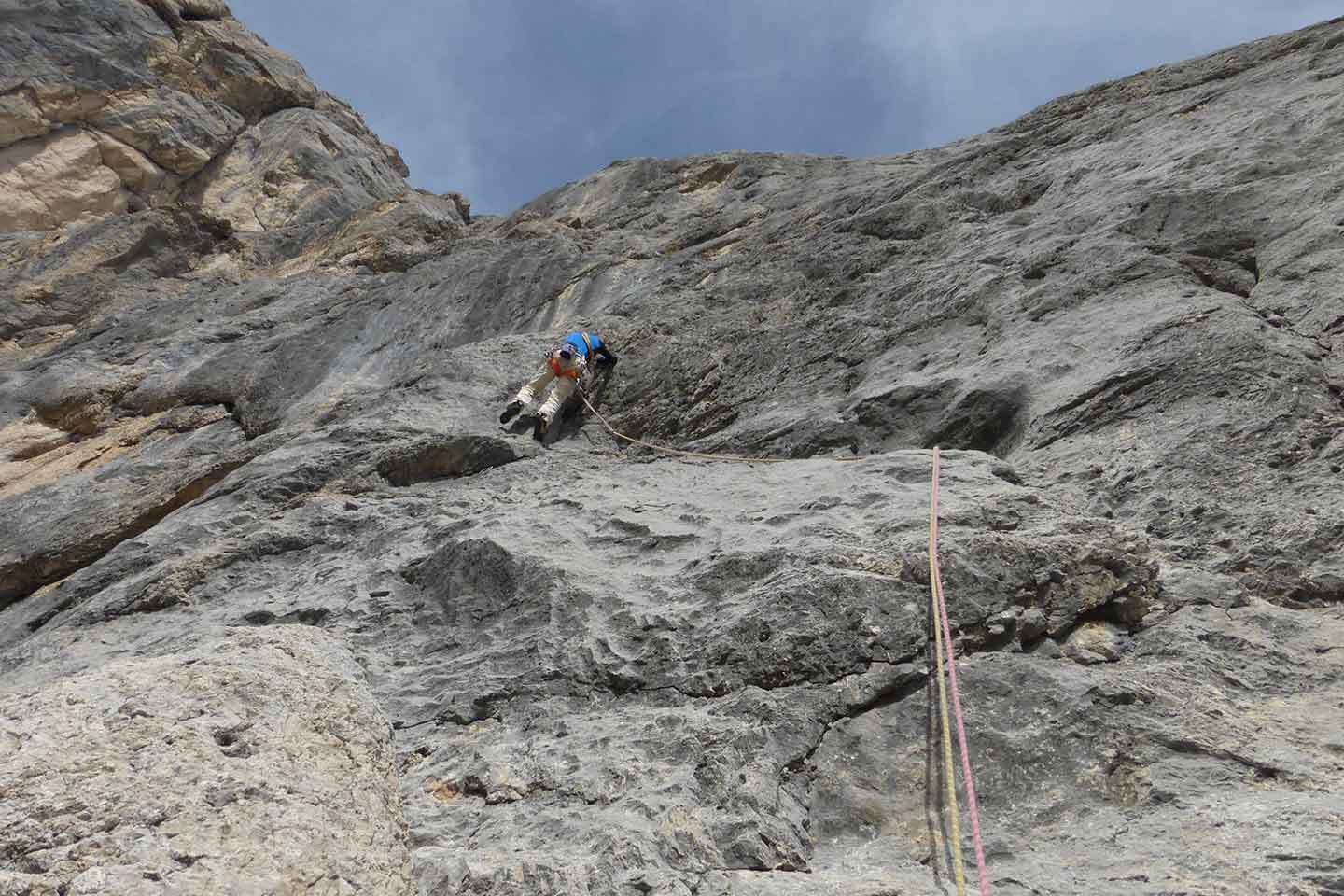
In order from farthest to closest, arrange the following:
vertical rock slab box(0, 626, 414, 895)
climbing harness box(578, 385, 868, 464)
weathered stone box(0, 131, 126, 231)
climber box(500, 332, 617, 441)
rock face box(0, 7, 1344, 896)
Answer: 1. weathered stone box(0, 131, 126, 231)
2. climber box(500, 332, 617, 441)
3. climbing harness box(578, 385, 868, 464)
4. rock face box(0, 7, 1344, 896)
5. vertical rock slab box(0, 626, 414, 895)

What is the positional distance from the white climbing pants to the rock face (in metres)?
0.56

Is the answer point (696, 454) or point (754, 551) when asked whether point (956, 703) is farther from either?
point (696, 454)

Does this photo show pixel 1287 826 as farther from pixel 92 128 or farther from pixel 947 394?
pixel 92 128

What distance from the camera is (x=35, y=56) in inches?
953

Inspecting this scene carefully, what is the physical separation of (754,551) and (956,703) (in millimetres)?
1848

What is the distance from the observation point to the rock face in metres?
3.73

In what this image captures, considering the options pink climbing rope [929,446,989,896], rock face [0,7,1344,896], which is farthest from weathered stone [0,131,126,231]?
pink climbing rope [929,446,989,896]

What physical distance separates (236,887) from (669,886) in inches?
59.4

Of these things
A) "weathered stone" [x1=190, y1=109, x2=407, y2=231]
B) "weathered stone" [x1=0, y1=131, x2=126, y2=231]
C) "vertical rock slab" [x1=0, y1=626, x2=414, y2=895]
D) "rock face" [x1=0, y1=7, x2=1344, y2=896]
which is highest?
"weathered stone" [x1=190, y1=109, x2=407, y2=231]

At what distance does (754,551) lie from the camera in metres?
6.05

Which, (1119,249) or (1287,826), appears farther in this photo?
(1119,249)

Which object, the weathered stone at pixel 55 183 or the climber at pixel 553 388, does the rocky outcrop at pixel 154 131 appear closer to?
the weathered stone at pixel 55 183

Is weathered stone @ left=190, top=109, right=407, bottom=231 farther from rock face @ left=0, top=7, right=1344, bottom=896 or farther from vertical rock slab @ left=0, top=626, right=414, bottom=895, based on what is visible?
vertical rock slab @ left=0, top=626, right=414, bottom=895

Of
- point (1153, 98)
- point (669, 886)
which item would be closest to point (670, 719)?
point (669, 886)
